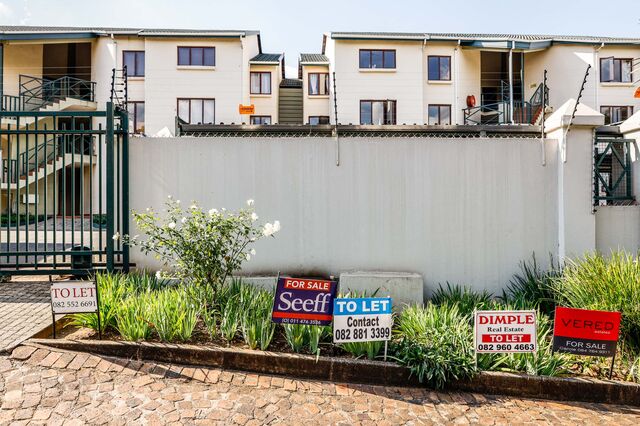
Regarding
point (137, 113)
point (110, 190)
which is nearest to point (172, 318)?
point (110, 190)

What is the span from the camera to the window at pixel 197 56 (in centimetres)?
1936

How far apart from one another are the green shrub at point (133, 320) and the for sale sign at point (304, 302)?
1420 mm

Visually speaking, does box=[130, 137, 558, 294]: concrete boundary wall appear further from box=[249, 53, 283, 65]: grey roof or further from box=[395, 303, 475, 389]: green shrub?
box=[249, 53, 283, 65]: grey roof

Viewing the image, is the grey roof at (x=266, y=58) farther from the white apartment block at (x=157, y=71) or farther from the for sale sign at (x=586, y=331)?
the for sale sign at (x=586, y=331)

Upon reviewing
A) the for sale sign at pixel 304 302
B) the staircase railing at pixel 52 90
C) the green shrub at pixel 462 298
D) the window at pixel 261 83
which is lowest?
the green shrub at pixel 462 298

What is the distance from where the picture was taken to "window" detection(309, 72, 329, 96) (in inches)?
856

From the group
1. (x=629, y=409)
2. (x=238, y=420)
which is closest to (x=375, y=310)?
(x=238, y=420)

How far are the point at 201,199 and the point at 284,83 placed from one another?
752 inches

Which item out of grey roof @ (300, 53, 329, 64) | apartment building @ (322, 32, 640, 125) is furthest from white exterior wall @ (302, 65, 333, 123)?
apartment building @ (322, 32, 640, 125)

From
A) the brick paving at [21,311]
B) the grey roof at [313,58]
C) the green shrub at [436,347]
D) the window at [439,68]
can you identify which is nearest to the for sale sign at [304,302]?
the green shrub at [436,347]

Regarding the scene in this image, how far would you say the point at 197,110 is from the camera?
19.2m

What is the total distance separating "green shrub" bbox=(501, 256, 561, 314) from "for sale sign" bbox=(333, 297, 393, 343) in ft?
7.61

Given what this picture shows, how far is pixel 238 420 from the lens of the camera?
3424 mm

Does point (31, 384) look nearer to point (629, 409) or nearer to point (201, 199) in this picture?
point (201, 199)
